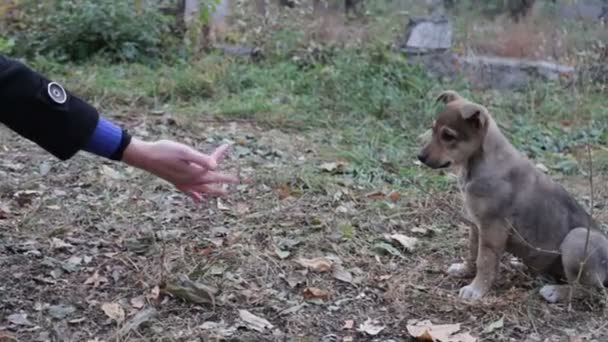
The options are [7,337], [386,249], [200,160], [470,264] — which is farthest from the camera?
[386,249]

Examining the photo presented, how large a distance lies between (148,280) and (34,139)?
55.1 inches

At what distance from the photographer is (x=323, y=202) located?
17.0ft

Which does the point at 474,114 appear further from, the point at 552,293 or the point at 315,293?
the point at 315,293

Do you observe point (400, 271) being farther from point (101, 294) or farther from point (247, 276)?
point (101, 294)

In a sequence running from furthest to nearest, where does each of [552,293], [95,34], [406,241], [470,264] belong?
[95,34] < [406,241] < [470,264] < [552,293]

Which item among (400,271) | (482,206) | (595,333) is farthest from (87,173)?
(595,333)

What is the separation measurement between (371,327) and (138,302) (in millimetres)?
990

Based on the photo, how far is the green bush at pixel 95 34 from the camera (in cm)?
954

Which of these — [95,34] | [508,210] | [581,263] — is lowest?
[95,34]

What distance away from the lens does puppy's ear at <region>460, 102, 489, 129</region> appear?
13.0 feet

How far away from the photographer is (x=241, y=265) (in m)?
4.12

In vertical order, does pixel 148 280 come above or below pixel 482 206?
below

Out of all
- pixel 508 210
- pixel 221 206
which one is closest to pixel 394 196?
pixel 221 206

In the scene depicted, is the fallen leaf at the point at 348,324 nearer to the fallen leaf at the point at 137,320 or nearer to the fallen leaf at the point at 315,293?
the fallen leaf at the point at 315,293
